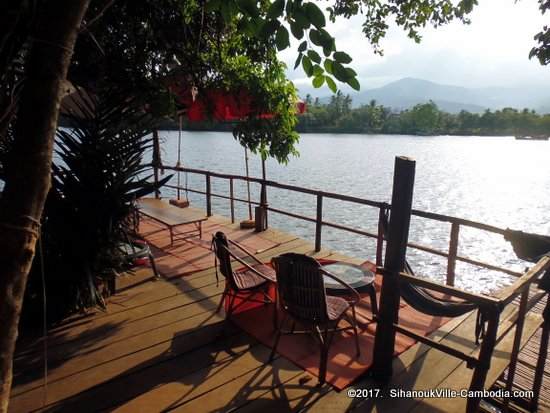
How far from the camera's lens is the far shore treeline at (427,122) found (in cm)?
7519

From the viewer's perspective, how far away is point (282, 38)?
3.68 feet

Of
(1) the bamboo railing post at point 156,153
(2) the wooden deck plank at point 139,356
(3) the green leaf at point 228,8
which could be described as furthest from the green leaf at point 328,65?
(2) the wooden deck plank at point 139,356

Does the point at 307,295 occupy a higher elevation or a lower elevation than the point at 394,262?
lower

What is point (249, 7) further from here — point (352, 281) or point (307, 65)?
point (352, 281)

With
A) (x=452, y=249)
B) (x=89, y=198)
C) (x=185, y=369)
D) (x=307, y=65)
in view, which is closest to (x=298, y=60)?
(x=307, y=65)

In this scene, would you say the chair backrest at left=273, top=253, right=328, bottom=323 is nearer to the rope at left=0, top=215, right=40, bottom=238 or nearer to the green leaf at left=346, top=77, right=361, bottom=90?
the green leaf at left=346, top=77, right=361, bottom=90

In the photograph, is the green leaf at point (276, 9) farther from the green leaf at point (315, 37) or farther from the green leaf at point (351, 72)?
the green leaf at point (351, 72)

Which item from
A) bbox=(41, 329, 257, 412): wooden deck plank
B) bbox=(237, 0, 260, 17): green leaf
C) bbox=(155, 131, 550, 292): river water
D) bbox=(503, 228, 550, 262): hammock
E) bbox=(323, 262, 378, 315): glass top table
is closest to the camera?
bbox=(237, 0, 260, 17): green leaf

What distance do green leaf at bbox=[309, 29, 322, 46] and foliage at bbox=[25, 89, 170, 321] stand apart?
227 cm

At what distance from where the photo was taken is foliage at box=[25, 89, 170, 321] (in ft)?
9.15

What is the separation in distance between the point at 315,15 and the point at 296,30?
0.07 metres

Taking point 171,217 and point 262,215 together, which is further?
point 262,215

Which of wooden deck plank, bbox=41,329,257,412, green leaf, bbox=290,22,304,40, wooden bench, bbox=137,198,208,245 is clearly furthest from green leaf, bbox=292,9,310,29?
wooden bench, bbox=137,198,208,245

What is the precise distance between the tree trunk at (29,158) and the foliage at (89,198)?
7.46ft
